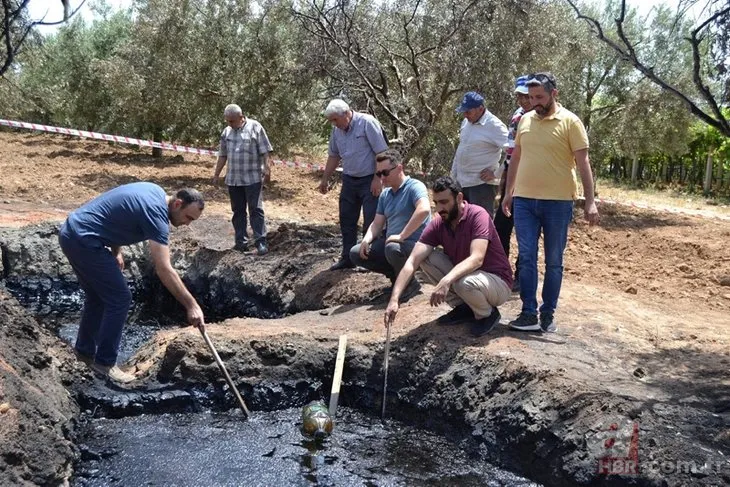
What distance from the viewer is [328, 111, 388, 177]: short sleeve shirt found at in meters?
7.41

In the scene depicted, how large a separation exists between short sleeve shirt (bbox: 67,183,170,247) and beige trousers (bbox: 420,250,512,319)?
1.96m

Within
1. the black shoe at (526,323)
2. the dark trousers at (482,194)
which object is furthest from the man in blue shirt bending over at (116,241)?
the dark trousers at (482,194)

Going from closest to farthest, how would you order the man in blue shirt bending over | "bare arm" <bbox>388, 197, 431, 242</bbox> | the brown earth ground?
the man in blue shirt bending over → the brown earth ground → "bare arm" <bbox>388, 197, 431, 242</bbox>

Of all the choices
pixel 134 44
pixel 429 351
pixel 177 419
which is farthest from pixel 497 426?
pixel 134 44

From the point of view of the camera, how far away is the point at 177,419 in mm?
5344

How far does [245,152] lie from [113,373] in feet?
12.6

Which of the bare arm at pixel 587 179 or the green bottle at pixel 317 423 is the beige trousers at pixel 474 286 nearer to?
the bare arm at pixel 587 179

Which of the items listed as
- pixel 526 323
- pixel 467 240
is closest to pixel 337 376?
pixel 467 240

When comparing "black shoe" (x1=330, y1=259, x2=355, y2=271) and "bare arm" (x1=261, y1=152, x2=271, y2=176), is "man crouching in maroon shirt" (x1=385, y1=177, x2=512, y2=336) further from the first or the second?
"bare arm" (x1=261, y1=152, x2=271, y2=176)

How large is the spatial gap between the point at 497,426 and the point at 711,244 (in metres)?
8.62

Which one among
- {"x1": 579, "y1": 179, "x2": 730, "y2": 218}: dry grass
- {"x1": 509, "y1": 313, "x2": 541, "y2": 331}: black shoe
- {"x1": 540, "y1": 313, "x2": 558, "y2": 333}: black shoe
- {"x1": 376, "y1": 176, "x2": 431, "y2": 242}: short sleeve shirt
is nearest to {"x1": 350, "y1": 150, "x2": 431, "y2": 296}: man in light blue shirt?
{"x1": 376, "y1": 176, "x2": 431, "y2": 242}: short sleeve shirt

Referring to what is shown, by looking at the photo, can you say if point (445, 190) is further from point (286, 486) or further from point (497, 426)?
point (286, 486)

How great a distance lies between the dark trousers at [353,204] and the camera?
7.54 meters

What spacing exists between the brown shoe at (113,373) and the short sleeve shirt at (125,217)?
3.05ft
